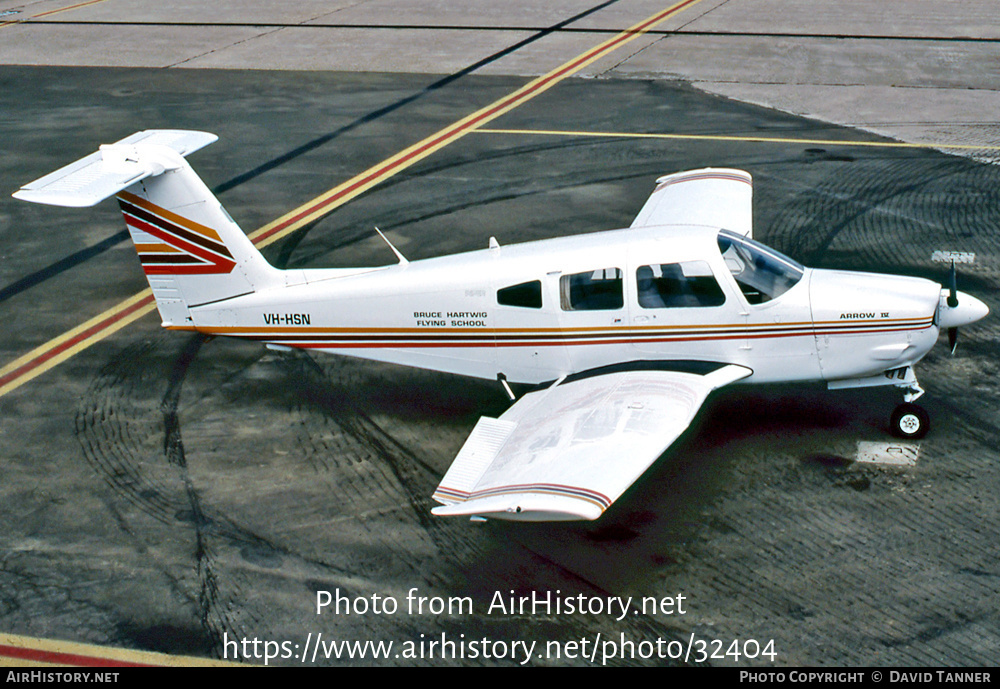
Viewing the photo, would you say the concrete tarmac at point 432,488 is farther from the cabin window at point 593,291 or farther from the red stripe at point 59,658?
the cabin window at point 593,291

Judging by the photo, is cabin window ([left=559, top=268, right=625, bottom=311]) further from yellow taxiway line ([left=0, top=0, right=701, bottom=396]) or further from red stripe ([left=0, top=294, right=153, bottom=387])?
red stripe ([left=0, top=294, right=153, bottom=387])

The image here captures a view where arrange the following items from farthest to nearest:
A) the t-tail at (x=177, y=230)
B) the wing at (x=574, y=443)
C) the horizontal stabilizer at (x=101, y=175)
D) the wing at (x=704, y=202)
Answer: the wing at (x=704, y=202), the t-tail at (x=177, y=230), the horizontal stabilizer at (x=101, y=175), the wing at (x=574, y=443)

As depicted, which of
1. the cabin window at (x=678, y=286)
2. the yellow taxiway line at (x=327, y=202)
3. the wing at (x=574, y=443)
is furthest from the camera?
the yellow taxiway line at (x=327, y=202)

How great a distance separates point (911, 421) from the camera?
11.2 m

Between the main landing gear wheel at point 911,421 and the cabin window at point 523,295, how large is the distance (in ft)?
14.0

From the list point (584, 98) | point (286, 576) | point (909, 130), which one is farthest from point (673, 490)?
point (584, 98)

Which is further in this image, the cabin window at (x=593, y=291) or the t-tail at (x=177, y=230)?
the t-tail at (x=177, y=230)

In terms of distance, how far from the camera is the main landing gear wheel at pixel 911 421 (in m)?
11.1

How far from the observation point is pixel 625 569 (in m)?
9.40

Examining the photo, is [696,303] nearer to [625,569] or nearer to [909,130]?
[625,569]

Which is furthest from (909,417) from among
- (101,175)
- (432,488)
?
(101,175)

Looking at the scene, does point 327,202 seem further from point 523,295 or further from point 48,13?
point 48,13

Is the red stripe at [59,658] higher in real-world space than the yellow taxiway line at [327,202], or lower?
lower

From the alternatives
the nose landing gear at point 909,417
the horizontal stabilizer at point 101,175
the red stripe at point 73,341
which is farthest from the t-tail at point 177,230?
the nose landing gear at point 909,417
